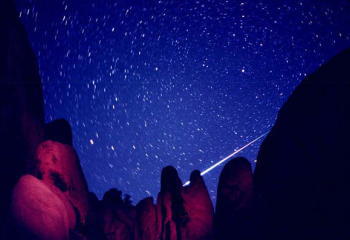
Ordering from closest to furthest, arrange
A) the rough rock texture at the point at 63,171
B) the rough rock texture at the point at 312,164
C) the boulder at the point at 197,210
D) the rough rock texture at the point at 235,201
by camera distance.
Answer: the rough rock texture at the point at 312,164, the rough rock texture at the point at 63,171, the rough rock texture at the point at 235,201, the boulder at the point at 197,210

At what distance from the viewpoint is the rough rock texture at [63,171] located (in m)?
14.2

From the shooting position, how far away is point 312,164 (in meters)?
15.0

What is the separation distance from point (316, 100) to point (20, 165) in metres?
18.3

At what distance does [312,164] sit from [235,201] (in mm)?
6042

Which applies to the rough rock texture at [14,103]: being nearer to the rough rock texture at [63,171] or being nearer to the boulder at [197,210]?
the rough rock texture at [63,171]

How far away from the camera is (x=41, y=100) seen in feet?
57.4

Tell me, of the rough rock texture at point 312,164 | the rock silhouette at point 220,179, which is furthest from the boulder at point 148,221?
the rough rock texture at point 312,164

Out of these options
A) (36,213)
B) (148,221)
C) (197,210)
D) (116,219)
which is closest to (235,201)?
(197,210)

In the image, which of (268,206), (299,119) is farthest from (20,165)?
(299,119)

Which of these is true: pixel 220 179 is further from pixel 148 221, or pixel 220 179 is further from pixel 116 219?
pixel 116 219

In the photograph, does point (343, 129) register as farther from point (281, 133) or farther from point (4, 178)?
point (4, 178)

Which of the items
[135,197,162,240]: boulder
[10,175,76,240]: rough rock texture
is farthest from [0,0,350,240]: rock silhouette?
[135,197,162,240]: boulder

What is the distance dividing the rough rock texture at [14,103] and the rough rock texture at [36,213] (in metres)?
2.24

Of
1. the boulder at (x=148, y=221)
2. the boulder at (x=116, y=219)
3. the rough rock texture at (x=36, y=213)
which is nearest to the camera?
the rough rock texture at (x=36, y=213)
